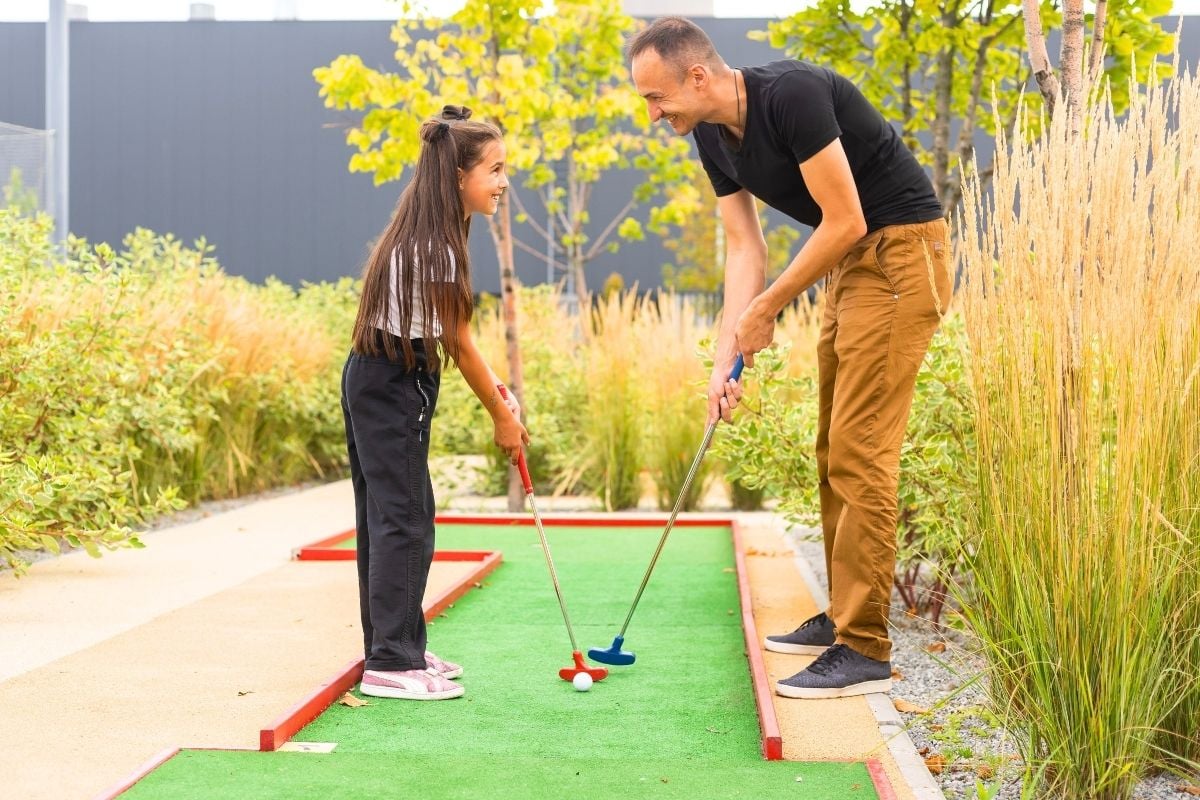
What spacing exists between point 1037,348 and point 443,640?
2.45 metres

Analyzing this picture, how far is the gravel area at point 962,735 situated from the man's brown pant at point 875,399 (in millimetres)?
274

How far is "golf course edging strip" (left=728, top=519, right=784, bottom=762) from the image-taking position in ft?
10.2

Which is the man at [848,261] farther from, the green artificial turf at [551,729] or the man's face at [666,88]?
the green artificial turf at [551,729]

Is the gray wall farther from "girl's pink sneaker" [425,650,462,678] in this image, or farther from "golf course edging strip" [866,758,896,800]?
"golf course edging strip" [866,758,896,800]

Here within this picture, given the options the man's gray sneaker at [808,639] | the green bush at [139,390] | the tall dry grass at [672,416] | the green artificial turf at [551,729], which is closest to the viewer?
the green artificial turf at [551,729]

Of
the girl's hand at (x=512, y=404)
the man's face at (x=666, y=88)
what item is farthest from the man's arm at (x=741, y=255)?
the girl's hand at (x=512, y=404)

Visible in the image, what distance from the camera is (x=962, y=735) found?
3398 millimetres

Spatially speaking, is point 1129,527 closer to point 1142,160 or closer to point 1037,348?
point 1037,348

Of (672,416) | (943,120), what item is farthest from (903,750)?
(672,416)

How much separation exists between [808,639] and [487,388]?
148cm

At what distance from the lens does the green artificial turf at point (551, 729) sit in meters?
2.88

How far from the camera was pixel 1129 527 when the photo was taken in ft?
8.63

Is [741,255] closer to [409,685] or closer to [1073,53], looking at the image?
[1073,53]

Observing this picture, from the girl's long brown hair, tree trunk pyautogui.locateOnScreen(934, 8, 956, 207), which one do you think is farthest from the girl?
tree trunk pyautogui.locateOnScreen(934, 8, 956, 207)
